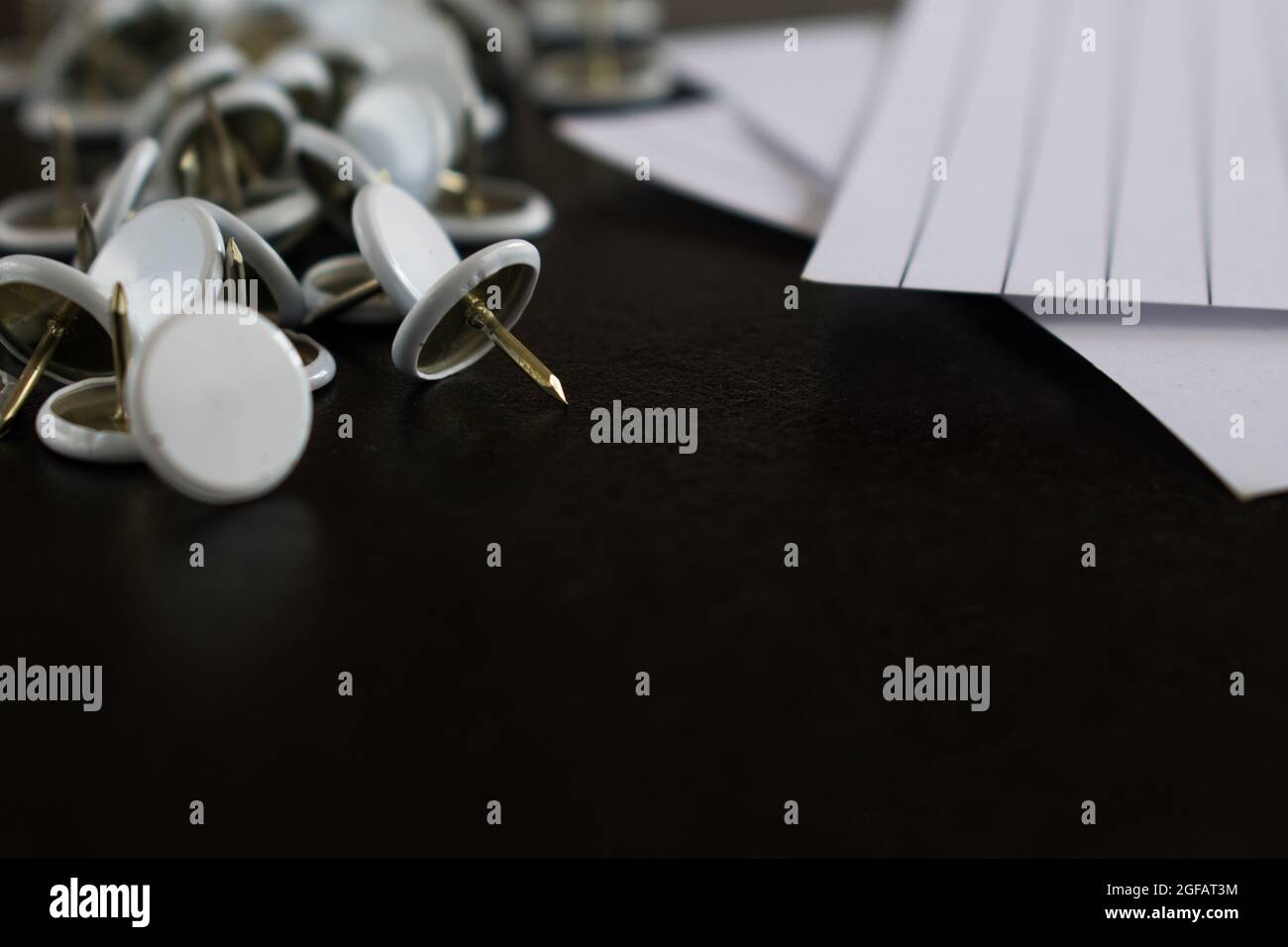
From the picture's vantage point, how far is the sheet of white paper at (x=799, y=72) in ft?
4.39

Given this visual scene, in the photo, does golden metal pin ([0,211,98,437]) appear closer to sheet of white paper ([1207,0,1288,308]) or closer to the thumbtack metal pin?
the thumbtack metal pin

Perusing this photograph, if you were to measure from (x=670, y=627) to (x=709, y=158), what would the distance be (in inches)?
29.9

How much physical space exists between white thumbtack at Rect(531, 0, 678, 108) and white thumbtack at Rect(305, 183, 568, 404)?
2.16 ft

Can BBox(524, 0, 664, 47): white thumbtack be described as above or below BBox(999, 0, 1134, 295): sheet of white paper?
above

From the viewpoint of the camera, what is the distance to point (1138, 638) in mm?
629

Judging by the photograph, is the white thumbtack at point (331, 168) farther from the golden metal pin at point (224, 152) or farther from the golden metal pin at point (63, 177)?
the golden metal pin at point (63, 177)

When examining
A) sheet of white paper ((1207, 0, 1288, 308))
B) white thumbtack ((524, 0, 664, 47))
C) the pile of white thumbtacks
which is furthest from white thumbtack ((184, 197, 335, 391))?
white thumbtack ((524, 0, 664, 47))

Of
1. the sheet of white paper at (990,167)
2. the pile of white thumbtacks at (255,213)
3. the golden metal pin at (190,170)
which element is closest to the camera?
the pile of white thumbtacks at (255,213)

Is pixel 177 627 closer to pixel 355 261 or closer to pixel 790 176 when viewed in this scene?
pixel 355 261

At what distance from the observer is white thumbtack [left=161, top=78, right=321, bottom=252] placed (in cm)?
102

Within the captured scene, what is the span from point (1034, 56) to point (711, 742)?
44.0 inches

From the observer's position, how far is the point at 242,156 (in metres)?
1.06

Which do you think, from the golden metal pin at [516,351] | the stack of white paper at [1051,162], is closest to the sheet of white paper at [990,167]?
the stack of white paper at [1051,162]
